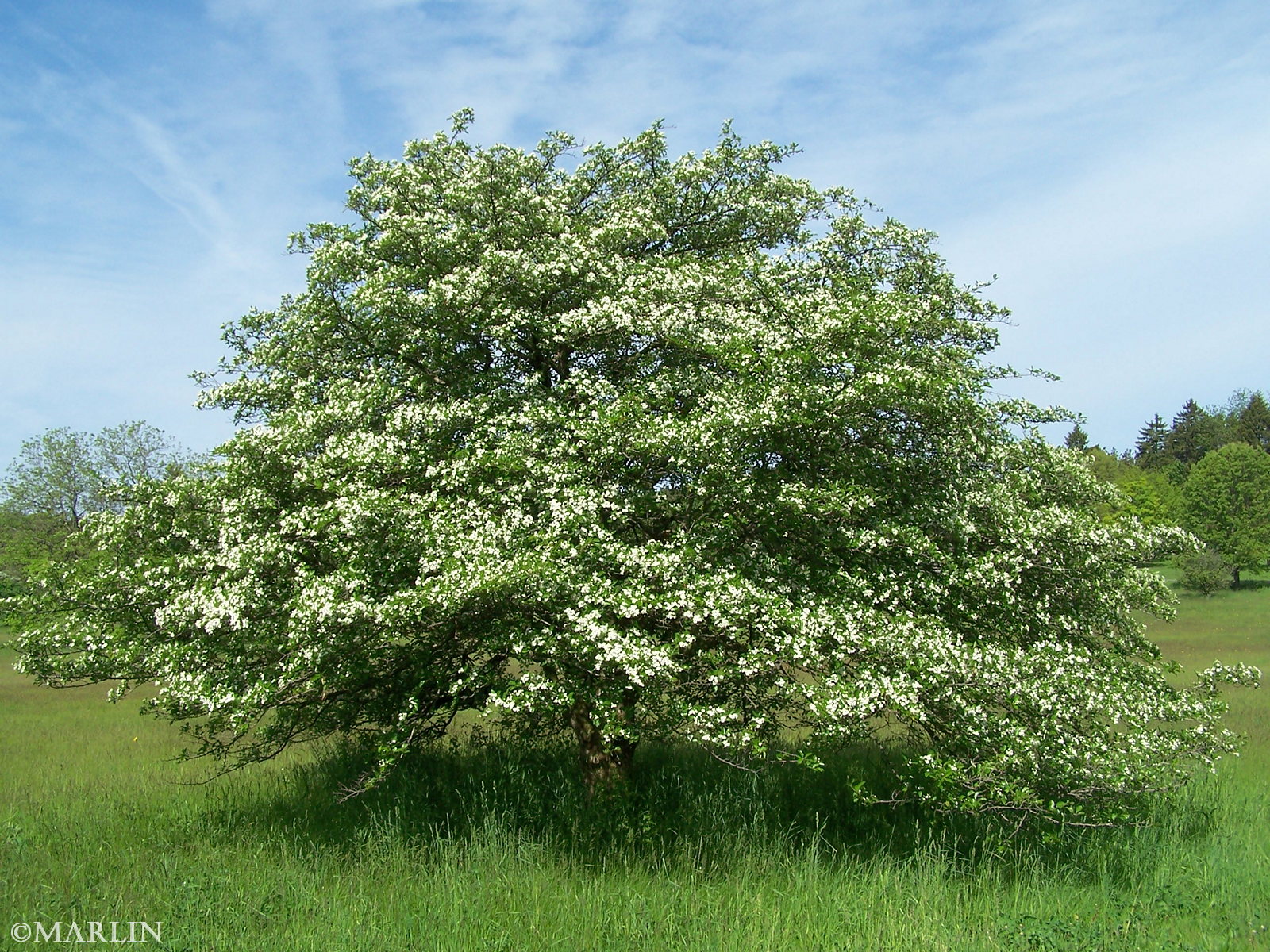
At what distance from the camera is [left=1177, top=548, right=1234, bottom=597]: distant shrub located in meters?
65.4

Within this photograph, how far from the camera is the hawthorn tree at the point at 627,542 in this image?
9.93 m

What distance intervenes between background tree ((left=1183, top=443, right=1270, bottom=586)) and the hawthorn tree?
73.7 m

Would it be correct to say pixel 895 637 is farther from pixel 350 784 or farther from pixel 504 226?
pixel 350 784

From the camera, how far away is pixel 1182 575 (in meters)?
70.0

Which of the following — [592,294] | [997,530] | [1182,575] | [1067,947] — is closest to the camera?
[1067,947]

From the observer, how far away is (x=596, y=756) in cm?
1352

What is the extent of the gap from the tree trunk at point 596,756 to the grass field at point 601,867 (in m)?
0.40

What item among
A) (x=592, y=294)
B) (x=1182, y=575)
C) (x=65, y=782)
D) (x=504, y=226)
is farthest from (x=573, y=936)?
(x=1182, y=575)

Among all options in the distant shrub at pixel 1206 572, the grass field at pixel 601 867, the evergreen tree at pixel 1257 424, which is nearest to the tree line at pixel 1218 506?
the distant shrub at pixel 1206 572

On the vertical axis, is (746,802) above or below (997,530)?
below

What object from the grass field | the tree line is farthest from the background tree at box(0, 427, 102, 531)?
the tree line

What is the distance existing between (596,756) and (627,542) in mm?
4141

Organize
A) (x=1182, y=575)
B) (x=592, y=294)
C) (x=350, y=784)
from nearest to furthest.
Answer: (x=592, y=294), (x=350, y=784), (x=1182, y=575)

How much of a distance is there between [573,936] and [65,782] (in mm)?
13134
